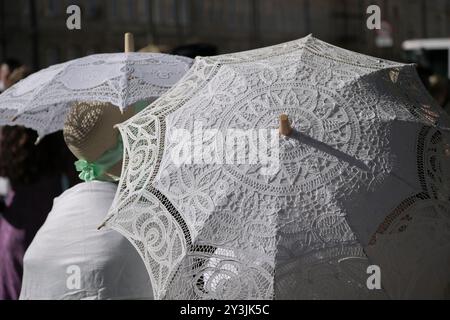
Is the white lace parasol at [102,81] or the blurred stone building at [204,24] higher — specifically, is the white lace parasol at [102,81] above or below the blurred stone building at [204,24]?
above

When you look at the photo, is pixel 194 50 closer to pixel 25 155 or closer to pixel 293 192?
pixel 25 155

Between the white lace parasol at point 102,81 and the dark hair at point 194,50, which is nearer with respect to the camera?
the white lace parasol at point 102,81

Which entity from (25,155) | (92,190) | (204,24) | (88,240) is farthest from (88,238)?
(204,24)

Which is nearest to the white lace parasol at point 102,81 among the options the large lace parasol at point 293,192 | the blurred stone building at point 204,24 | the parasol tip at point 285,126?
the large lace parasol at point 293,192

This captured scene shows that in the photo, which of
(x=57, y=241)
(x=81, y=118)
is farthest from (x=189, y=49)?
(x=57, y=241)

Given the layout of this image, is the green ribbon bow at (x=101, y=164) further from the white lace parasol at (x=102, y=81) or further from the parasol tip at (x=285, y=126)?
the parasol tip at (x=285, y=126)

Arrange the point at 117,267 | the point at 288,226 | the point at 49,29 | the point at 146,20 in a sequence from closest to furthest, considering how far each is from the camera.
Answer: the point at 288,226 < the point at 117,267 < the point at 49,29 < the point at 146,20

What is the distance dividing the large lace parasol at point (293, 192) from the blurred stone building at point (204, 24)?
22.9 meters

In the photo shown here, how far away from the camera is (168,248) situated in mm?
3301

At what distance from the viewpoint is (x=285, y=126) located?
3189mm

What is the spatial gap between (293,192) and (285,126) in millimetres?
199

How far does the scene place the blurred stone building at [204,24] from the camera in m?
30.2
